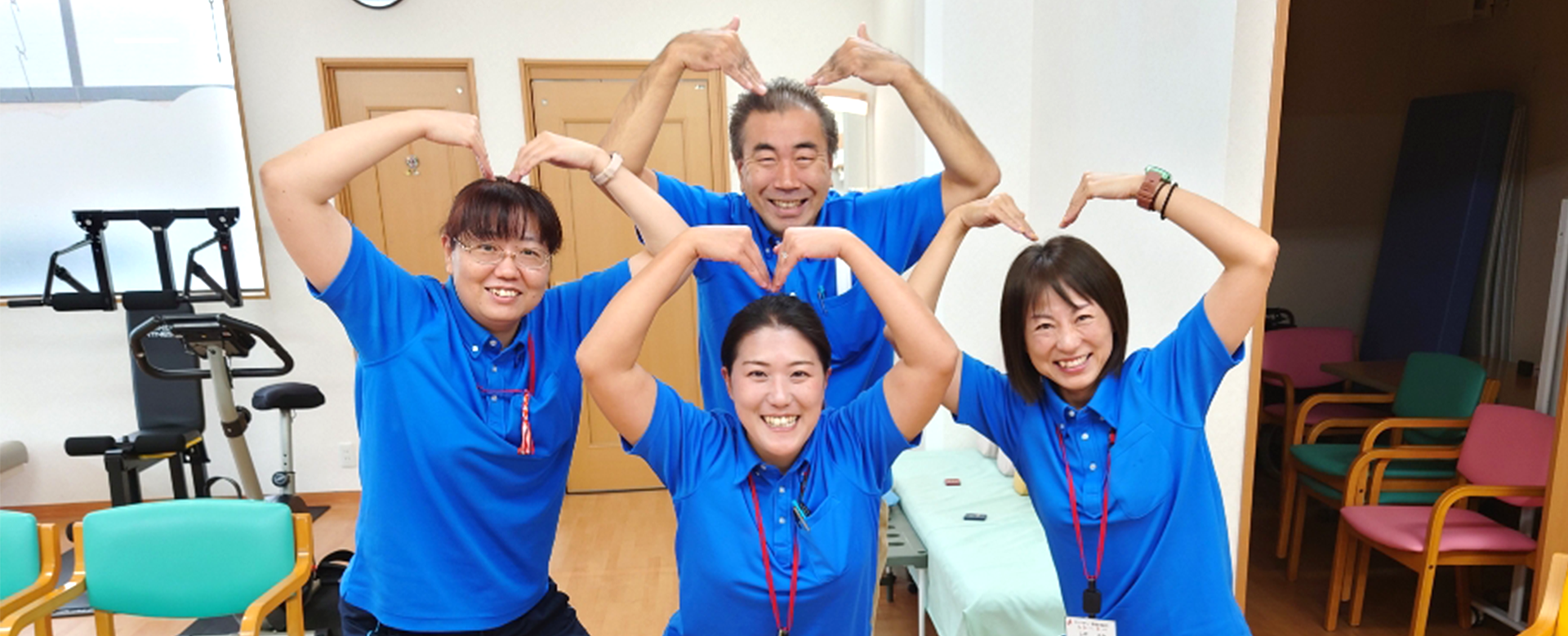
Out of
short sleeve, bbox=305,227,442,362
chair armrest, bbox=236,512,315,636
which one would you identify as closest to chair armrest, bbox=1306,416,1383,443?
short sleeve, bbox=305,227,442,362

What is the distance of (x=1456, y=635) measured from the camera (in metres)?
2.93

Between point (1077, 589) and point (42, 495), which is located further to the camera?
point (42, 495)

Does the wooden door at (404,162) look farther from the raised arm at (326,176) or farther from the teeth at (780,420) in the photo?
the teeth at (780,420)

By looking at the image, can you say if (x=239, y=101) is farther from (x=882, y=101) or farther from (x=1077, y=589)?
(x=1077, y=589)

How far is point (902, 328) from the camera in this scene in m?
1.31

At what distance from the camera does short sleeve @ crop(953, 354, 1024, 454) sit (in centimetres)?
148

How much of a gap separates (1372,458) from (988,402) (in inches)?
93.8

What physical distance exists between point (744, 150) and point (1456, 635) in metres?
3.30

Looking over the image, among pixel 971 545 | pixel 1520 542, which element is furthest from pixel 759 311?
pixel 1520 542

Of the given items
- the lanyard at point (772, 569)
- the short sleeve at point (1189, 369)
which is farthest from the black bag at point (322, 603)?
the short sleeve at point (1189, 369)

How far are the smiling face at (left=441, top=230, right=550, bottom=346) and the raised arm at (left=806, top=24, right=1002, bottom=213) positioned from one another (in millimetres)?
682

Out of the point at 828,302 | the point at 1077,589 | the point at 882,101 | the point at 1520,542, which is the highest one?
the point at 882,101

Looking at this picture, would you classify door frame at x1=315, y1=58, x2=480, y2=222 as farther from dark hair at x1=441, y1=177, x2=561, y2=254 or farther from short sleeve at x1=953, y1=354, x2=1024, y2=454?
short sleeve at x1=953, y1=354, x2=1024, y2=454

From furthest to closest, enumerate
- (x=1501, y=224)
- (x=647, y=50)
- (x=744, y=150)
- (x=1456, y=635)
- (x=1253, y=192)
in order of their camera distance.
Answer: (x=647, y=50) → (x=1501, y=224) → (x=1456, y=635) → (x=1253, y=192) → (x=744, y=150)
